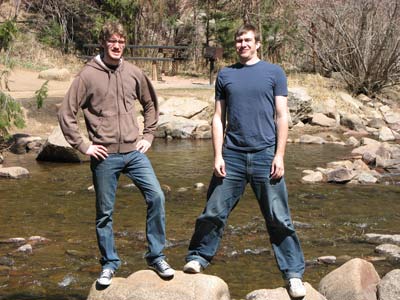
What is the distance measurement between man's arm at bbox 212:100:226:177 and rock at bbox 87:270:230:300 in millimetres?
717

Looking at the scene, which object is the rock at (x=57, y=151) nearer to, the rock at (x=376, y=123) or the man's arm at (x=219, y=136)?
the rock at (x=376, y=123)

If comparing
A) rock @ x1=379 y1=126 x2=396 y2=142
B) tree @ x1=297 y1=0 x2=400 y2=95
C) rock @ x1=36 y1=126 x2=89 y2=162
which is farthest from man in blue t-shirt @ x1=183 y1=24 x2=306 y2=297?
tree @ x1=297 y1=0 x2=400 y2=95

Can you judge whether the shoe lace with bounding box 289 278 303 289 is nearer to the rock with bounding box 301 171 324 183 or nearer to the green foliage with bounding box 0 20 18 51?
the rock with bounding box 301 171 324 183

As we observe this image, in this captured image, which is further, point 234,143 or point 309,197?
point 309,197

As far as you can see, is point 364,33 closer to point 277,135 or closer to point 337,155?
point 337,155

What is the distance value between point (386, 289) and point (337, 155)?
9.48 m

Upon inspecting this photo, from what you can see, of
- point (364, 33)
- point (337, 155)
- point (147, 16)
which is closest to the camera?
point (337, 155)

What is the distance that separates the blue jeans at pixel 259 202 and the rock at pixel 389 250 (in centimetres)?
297

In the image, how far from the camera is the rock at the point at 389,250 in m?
7.65

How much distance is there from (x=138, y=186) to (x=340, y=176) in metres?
7.53

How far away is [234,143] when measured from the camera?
4.85 m

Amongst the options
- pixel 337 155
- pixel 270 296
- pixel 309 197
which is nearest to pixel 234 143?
pixel 270 296

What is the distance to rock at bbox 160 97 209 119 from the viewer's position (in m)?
17.9

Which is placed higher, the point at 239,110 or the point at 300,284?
the point at 239,110
